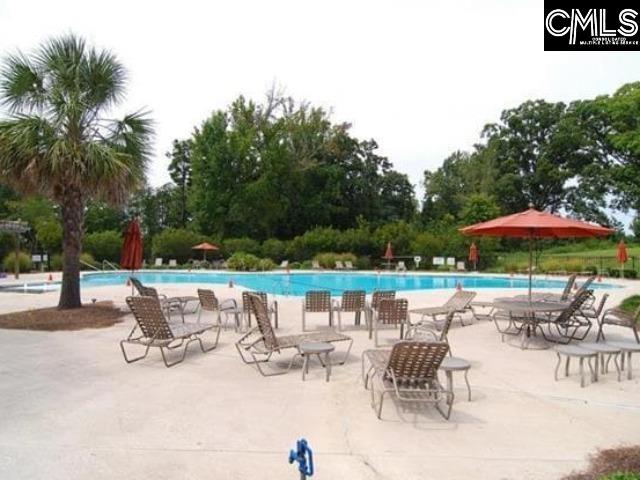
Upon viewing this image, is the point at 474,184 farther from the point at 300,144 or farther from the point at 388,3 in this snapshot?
the point at 388,3

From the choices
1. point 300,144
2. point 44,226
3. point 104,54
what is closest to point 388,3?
point 104,54

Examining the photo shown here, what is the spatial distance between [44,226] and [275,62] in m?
17.8

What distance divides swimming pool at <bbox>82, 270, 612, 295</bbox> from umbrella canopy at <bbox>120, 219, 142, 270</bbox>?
24.4 feet

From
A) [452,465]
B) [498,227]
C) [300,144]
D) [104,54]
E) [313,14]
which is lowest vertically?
[452,465]

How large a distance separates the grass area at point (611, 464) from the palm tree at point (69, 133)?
30.3 feet

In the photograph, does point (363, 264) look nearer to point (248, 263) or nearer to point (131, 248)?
point (248, 263)

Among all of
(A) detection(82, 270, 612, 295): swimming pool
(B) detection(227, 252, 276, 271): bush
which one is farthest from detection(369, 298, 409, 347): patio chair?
(B) detection(227, 252, 276, 271): bush

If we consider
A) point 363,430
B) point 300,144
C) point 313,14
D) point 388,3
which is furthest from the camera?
point 300,144

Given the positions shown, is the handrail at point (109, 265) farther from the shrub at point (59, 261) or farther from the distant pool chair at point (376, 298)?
the distant pool chair at point (376, 298)

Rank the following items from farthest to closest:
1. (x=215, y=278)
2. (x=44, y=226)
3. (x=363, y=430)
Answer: (x=44, y=226)
(x=215, y=278)
(x=363, y=430)

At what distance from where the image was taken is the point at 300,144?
37250 millimetres

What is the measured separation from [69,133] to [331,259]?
18.5 metres

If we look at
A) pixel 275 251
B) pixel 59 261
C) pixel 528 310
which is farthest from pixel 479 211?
pixel 528 310

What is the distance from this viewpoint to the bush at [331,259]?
89.8 ft
